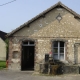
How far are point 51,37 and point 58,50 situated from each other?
157 centimetres

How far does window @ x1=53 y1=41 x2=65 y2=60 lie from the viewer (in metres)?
21.9

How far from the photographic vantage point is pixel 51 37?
72.1 ft

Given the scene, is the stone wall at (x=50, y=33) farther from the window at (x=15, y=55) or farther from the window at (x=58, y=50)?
the window at (x=58, y=50)

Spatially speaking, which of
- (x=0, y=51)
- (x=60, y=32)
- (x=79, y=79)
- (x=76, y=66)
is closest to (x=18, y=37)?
(x=60, y=32)

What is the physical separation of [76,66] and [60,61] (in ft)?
7.69

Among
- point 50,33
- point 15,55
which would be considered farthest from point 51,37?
point 15,55

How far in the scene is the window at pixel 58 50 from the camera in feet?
71.7

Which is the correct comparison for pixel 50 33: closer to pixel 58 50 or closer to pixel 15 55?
pixel 58 50

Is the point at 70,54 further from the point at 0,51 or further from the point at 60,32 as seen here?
the point at 0,51

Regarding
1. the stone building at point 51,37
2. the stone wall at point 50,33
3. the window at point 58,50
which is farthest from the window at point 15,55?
the window at point 58,50

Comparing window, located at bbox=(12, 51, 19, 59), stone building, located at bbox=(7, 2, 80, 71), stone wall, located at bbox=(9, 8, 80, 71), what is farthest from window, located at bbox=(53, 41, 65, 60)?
window, located at bbox=(12, 51, 19, 59)

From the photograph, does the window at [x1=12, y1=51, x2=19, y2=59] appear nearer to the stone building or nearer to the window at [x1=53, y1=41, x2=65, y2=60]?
the stone building

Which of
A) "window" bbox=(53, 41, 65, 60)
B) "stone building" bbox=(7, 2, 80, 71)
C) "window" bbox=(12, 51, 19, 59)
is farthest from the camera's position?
"window" bbox=(12, 51, 19, 59)

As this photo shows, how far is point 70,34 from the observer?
71.4 ft
